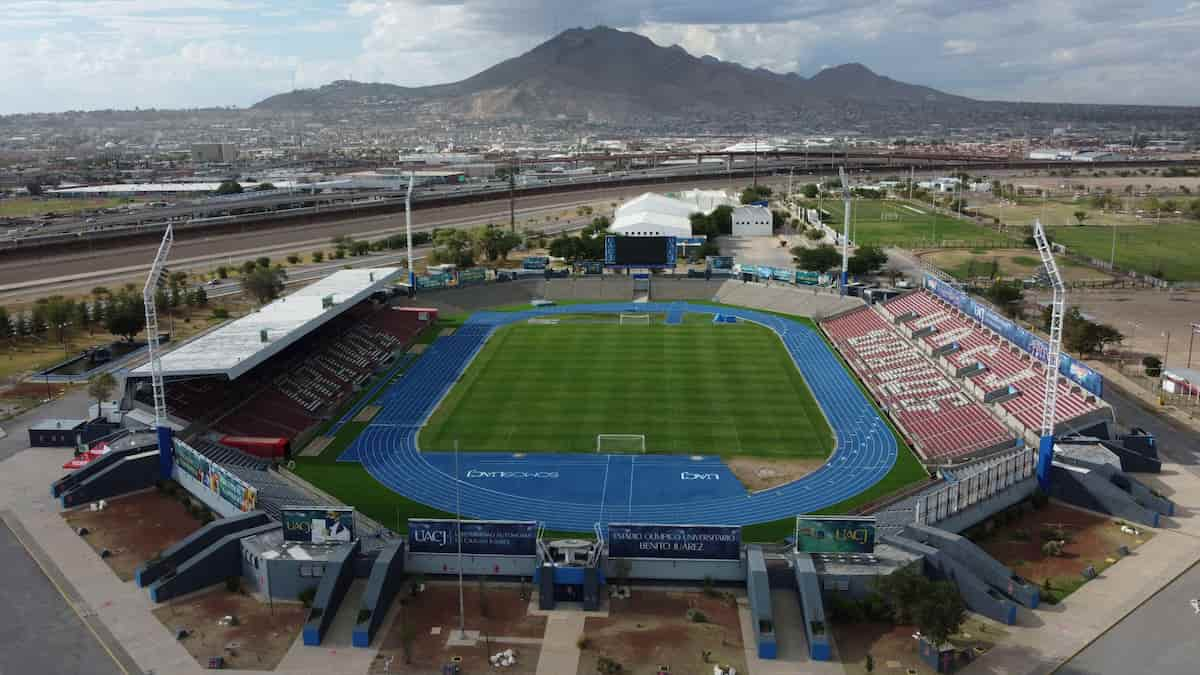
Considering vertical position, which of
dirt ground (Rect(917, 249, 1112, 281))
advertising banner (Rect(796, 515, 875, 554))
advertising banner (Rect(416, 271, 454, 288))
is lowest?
advertising banner (Rect(796, 515, 875, 554))

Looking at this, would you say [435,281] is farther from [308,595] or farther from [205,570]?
[308,595]

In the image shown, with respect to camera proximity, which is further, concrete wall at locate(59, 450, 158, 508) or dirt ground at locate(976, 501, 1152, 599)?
concrete wall at locate(59, 450, 158, 508)

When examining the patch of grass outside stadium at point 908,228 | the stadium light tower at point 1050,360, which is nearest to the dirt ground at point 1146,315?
the stadium light tower at point 1050,360

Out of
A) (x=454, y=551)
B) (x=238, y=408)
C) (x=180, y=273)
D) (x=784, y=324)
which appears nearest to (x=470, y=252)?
(x=180, y=273)

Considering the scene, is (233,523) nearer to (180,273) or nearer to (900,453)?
(900,453)

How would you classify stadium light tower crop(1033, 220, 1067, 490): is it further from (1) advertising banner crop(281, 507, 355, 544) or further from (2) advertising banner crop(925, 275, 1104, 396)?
(1) advertising banner crop(281, 507, 355, 544)

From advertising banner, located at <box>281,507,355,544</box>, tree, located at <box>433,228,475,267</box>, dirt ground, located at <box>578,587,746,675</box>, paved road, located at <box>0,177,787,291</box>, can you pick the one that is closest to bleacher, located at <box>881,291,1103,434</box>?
dirt ground, located at <box>578,587,746,675</box>

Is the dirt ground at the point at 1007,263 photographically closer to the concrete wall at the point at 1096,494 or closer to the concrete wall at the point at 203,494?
the concrete wall at the point at 1096,494
